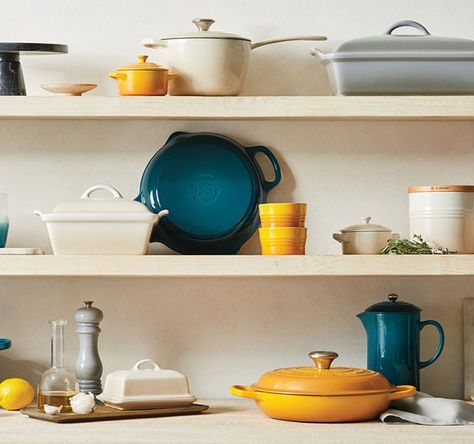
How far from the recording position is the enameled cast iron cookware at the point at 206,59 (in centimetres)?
244

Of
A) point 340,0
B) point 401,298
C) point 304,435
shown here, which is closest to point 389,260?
point 401,298

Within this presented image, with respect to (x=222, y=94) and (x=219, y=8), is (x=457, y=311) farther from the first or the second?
(x=219, y=8)

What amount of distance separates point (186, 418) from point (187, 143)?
744 millimetres

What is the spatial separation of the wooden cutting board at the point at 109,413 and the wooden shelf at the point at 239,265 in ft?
1.05

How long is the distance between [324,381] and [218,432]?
0.27 meters

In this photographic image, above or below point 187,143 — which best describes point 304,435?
below

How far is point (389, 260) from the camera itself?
2.40 m

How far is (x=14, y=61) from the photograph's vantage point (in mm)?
2496

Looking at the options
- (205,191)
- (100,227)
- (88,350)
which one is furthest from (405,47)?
(88,350)

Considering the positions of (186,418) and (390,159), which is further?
(390,159)

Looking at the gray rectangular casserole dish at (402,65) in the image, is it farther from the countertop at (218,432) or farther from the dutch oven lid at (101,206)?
the countertop at (218,432)

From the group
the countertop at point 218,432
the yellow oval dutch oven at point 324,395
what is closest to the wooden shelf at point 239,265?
the yellow oval dutch oven at point 324,395

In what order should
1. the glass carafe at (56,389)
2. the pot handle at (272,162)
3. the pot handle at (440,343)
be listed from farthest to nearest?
the pot handle at (272,162)
the pot handle at (440,343)
the glass carafe at (56,389)

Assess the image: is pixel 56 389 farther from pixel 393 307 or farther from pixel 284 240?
pixel 393 307
